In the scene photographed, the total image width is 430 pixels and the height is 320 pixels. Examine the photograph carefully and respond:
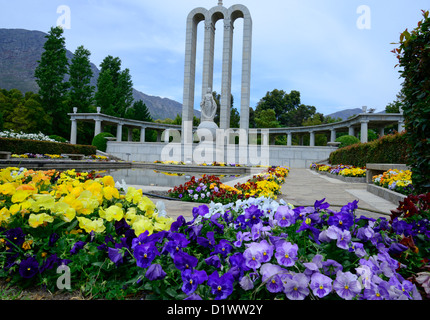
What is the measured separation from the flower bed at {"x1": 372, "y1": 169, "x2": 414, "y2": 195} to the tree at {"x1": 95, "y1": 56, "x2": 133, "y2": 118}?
38678 mm

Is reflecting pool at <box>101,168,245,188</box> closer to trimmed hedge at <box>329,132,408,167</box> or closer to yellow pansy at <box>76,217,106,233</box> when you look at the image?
trimmed hedge at <box>329,132,408,167</box>

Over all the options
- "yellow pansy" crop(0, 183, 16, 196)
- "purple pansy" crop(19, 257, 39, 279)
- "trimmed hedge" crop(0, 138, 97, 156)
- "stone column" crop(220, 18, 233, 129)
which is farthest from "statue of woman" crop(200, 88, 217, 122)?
"purple pansy" crop(19, 257, 39, 279)

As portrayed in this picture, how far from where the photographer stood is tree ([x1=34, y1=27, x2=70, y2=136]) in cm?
3431

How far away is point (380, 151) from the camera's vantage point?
9562mm

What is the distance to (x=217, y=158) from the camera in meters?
19.5

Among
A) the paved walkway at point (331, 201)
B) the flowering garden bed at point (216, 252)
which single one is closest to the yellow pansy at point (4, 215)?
the flowering garden bed at point (216, 252)

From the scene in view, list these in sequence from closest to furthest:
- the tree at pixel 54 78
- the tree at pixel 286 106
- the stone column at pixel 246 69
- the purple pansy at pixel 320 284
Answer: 1. the purple pansy at pixel 320 284
2. the stone column at pixel 246 69
3. the tree at pixel 54 78
4. the tree at pixel 286 106

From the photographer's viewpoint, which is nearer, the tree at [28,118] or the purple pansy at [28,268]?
the purple pansy at [28,268]

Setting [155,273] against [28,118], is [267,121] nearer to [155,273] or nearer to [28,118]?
[28,118]

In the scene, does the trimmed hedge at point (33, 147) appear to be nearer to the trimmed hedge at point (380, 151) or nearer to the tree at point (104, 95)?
the trimmed hedge at point (380, 151)

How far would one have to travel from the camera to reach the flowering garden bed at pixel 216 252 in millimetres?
1146

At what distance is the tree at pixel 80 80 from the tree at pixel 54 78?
1949mm
